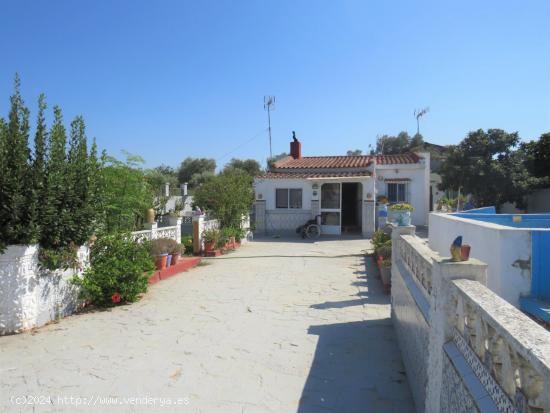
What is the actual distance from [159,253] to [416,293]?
660 cm

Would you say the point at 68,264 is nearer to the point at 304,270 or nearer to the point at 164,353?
the point at 164,353

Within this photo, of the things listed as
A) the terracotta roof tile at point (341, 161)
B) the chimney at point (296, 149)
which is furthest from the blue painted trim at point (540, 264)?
the chimney at point (296, 149)

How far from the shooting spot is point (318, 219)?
17750mm

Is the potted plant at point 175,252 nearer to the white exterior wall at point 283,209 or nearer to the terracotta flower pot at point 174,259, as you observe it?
the terracotta flower pot at point 174,259

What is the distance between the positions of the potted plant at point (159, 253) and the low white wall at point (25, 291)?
307 centimetres

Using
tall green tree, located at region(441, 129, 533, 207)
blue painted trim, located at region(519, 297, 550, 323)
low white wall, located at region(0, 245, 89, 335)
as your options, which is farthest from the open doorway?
low white wall, located at region(0, 245, 89, 335)

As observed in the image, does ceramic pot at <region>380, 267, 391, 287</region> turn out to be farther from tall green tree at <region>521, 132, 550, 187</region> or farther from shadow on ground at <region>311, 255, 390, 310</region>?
tall green tree at <region>521, 132, 550, 187</region>

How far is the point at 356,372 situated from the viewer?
13.9 feet

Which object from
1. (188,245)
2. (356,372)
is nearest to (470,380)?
(356,372)

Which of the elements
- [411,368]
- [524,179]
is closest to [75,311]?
[411,368]

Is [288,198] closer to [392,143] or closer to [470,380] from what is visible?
[470,380]

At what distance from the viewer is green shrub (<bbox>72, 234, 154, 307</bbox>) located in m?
6.42

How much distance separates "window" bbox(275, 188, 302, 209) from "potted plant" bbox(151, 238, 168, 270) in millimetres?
10255

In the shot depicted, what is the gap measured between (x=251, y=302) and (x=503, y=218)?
215 inches
